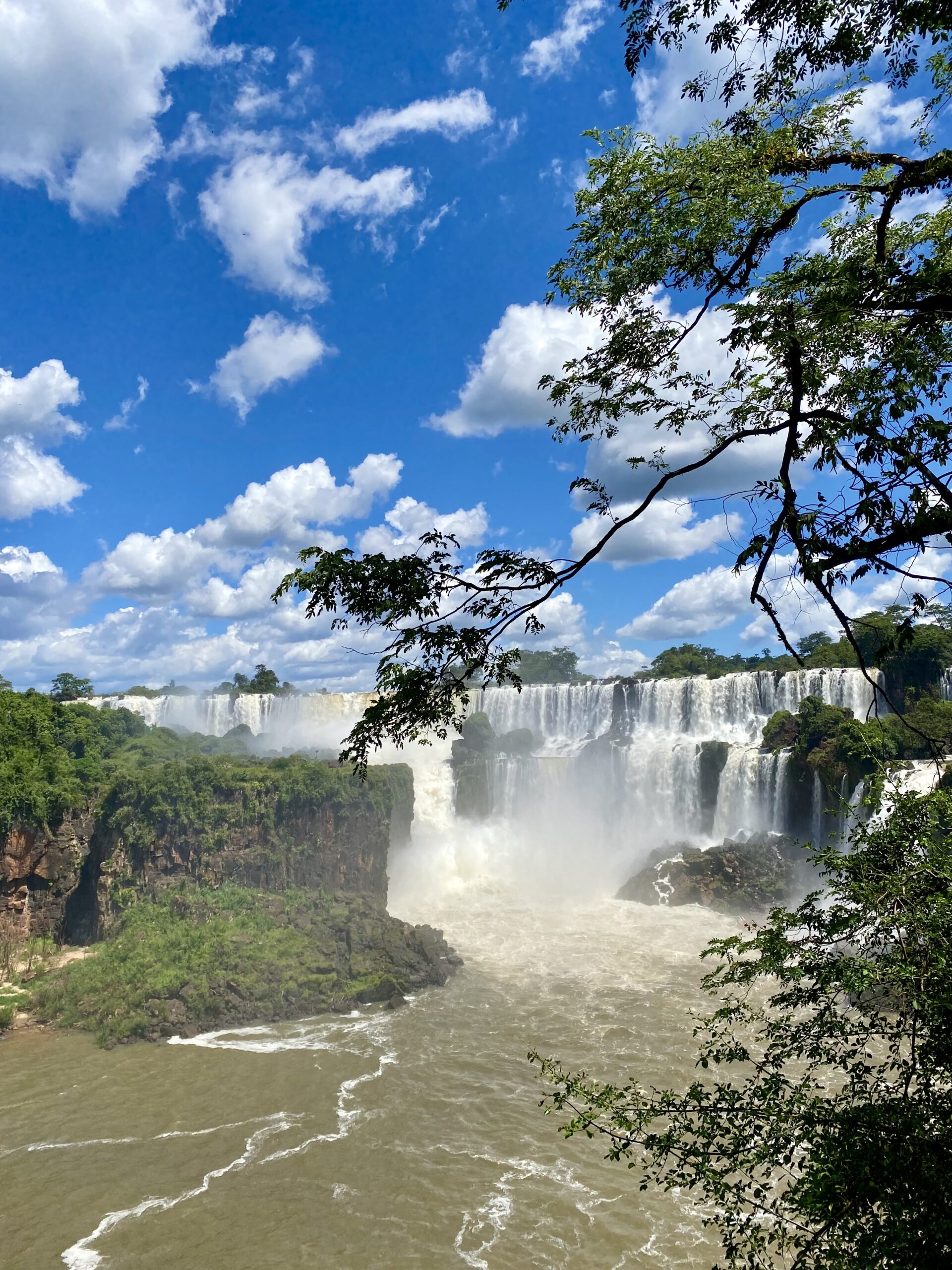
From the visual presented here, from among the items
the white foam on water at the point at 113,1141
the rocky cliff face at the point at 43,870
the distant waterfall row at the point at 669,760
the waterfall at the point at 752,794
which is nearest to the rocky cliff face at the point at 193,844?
the rocky cliff face at the point at 43,870

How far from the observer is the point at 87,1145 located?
48.3 feet

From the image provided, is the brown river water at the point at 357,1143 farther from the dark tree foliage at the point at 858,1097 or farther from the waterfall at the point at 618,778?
the waterfall at the point at 618,778

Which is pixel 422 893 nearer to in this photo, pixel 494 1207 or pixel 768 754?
pixel 768 754

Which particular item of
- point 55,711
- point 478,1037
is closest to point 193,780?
point 55,711

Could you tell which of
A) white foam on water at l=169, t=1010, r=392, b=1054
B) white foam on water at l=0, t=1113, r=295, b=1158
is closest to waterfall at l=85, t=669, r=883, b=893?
white foam on water at l=169, t=1010, r=392, b=1054

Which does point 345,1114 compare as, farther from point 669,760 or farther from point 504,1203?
point 669,760

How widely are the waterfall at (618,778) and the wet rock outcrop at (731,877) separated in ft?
6.13

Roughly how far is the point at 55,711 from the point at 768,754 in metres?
30.7

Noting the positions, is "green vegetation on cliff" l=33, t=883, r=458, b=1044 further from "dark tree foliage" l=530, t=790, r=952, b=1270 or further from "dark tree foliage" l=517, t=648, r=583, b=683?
"dark tree foliage" l=517, t=648, r=583, b=683

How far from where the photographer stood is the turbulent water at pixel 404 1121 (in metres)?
11.7

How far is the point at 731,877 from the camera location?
29.3 meters

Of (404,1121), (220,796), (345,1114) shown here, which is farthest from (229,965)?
(404,1121)

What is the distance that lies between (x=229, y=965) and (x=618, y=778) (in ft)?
71.4

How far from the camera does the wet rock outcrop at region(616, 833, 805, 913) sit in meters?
28.5
